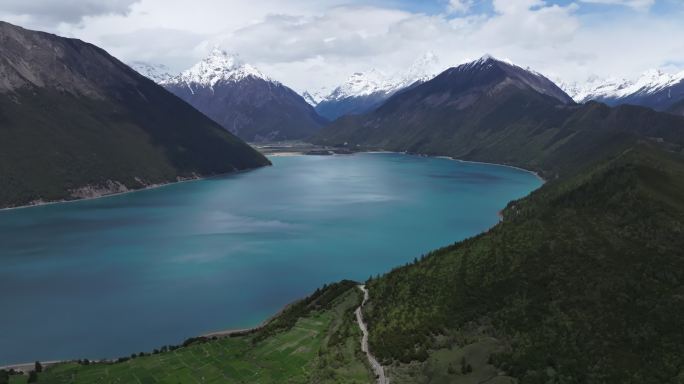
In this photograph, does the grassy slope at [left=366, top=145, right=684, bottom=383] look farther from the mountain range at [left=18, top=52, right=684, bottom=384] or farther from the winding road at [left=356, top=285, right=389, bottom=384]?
the winding road at [left=356, top=285, right=389, bottom=384]

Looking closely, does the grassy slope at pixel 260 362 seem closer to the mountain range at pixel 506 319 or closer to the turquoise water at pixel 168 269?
the mountain range at pixel 506 319

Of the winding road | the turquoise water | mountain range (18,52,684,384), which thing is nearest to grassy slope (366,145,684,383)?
mountain range (18,52,684,384)

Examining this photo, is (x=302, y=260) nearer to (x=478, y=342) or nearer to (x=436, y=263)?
(x=436, y=263)

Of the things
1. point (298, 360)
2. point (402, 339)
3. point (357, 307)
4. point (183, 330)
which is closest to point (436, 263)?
point (357, 307)

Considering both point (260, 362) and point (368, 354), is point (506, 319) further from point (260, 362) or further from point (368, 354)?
point (260, 362)

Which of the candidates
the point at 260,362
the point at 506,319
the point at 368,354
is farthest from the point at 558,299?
the point at 260,362

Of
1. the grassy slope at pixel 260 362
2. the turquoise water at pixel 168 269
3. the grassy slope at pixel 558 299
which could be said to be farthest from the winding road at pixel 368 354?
the turquoise water at pixel 168 269

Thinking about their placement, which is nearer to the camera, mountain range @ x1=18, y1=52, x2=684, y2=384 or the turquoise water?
mountain range @ x1=18, y1=52, x2=684, y2=384
